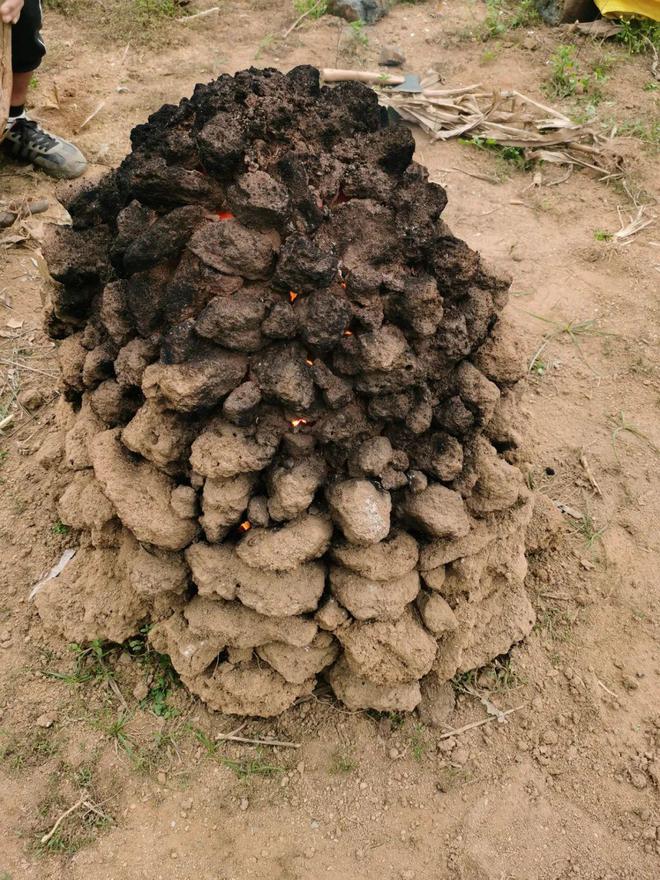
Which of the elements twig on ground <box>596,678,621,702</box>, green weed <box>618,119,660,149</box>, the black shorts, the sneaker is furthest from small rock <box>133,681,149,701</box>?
green weed <box>618,119,660,149</box>

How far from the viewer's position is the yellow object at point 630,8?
7.45 meters

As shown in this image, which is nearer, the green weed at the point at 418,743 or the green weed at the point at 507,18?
the green weed at the point at 418,743

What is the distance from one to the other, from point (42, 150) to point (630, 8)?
6.32m

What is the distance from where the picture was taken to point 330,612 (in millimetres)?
2393

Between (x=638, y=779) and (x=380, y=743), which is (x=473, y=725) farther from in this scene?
(x=638, y=779)

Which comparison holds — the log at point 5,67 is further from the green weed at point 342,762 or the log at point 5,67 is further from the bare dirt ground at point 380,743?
the green weed at point 342,762

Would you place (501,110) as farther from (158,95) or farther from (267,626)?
(267,626)

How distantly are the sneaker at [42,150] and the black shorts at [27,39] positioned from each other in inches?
16.3

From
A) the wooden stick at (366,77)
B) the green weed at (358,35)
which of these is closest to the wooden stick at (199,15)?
the green weed at (358,35)

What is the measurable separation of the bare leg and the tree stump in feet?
19.5

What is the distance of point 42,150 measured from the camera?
17.8ft

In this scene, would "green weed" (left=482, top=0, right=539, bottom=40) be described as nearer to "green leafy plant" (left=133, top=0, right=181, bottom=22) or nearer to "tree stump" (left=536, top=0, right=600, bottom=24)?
"tree stump" (left=536, top=0, right=600, bottom=24)

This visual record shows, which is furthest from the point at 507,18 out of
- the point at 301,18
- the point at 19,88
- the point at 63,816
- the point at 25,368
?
the point at 63,816

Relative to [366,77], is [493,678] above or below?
below
